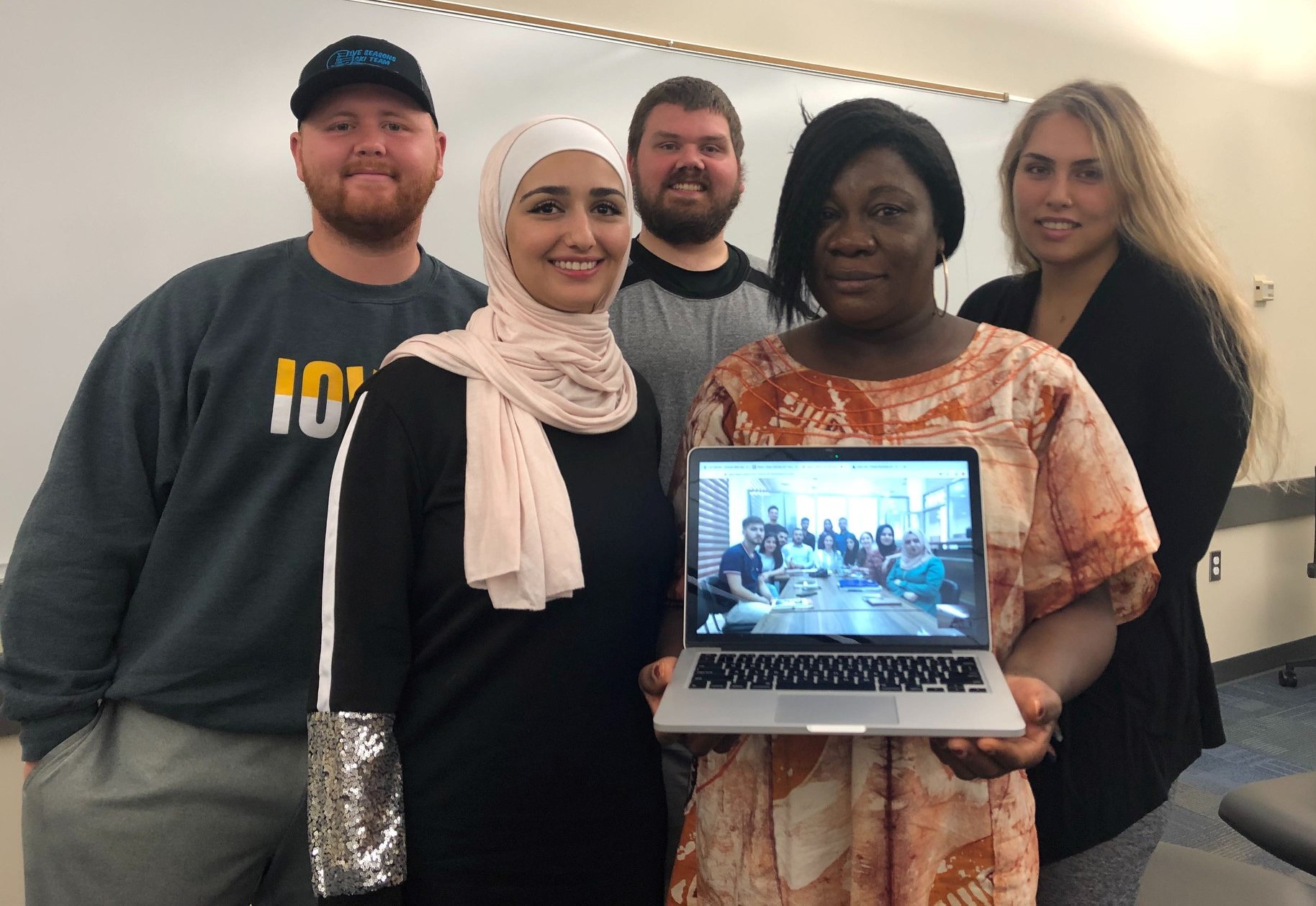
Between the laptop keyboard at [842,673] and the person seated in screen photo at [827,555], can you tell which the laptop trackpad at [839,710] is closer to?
the laptop keyboard at [842,673]

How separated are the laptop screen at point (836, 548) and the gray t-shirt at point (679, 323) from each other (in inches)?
18.6

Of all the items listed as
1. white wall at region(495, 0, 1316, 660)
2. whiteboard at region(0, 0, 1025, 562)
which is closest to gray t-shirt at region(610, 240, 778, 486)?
whiteboard at region(0, 0, 1025, 562)

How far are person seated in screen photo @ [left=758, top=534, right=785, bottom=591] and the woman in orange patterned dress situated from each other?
0.12m

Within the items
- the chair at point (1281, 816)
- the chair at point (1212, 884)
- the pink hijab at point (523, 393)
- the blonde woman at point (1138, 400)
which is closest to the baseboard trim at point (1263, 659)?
the chair at point (1281, 816)

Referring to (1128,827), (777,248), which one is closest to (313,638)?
(777,248)

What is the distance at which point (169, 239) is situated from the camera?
81.4 inches

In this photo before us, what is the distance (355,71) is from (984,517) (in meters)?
1.14

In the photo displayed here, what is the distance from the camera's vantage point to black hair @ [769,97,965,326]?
1023 millimetres

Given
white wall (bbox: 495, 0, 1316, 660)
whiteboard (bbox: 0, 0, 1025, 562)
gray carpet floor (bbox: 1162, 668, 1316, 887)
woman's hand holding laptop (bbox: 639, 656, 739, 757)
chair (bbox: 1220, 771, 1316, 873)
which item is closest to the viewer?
woman's hand holding laptop (bbox: 639, 656, 739, 757)

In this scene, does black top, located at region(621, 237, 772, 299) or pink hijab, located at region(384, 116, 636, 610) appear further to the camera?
black top, located at region(621, 237, 772, 299)

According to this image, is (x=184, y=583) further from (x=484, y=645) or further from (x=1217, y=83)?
(x=1217, y=83)

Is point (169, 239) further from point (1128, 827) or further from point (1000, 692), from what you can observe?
point (1128, 827)

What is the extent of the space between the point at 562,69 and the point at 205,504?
5.40 ft

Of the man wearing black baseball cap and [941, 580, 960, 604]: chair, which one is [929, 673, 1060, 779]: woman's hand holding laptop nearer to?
[941, 580, 960, 604]: chair
